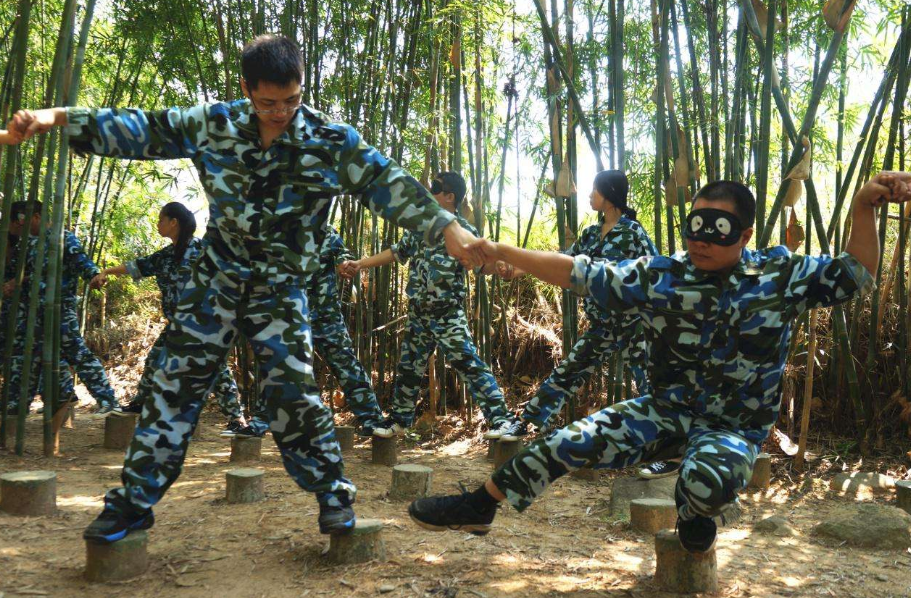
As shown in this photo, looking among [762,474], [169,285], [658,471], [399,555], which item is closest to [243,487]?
[399,555]

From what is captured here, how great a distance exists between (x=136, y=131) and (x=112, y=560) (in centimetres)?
122

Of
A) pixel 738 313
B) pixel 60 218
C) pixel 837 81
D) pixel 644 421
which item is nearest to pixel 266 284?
pixel 644 421

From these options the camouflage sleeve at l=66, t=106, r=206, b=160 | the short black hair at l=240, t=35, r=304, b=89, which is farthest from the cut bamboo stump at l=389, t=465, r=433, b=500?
the short black hair at l=240, t=35, r=304, b=89

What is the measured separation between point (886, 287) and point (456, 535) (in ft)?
10.7

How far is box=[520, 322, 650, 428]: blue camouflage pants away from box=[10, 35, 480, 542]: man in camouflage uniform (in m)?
1.91

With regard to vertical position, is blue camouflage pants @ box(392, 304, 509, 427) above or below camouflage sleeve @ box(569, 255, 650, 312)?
below

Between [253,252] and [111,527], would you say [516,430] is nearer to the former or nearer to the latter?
[253,252]

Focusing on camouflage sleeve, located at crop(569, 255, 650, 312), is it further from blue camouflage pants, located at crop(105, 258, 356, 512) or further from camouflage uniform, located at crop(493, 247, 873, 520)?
blue camouflage pants, located at crop(105, 258, 356, 512)

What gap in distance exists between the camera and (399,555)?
7.98 feet

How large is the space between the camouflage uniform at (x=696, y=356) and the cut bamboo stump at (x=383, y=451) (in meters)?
2.22

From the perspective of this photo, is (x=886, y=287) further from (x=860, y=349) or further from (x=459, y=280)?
(x=459, y=280)

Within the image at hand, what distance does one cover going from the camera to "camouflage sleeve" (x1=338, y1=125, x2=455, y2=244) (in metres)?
2.29

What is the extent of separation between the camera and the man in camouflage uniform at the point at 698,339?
6.85 ft

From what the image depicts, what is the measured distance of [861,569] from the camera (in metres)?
2.61
